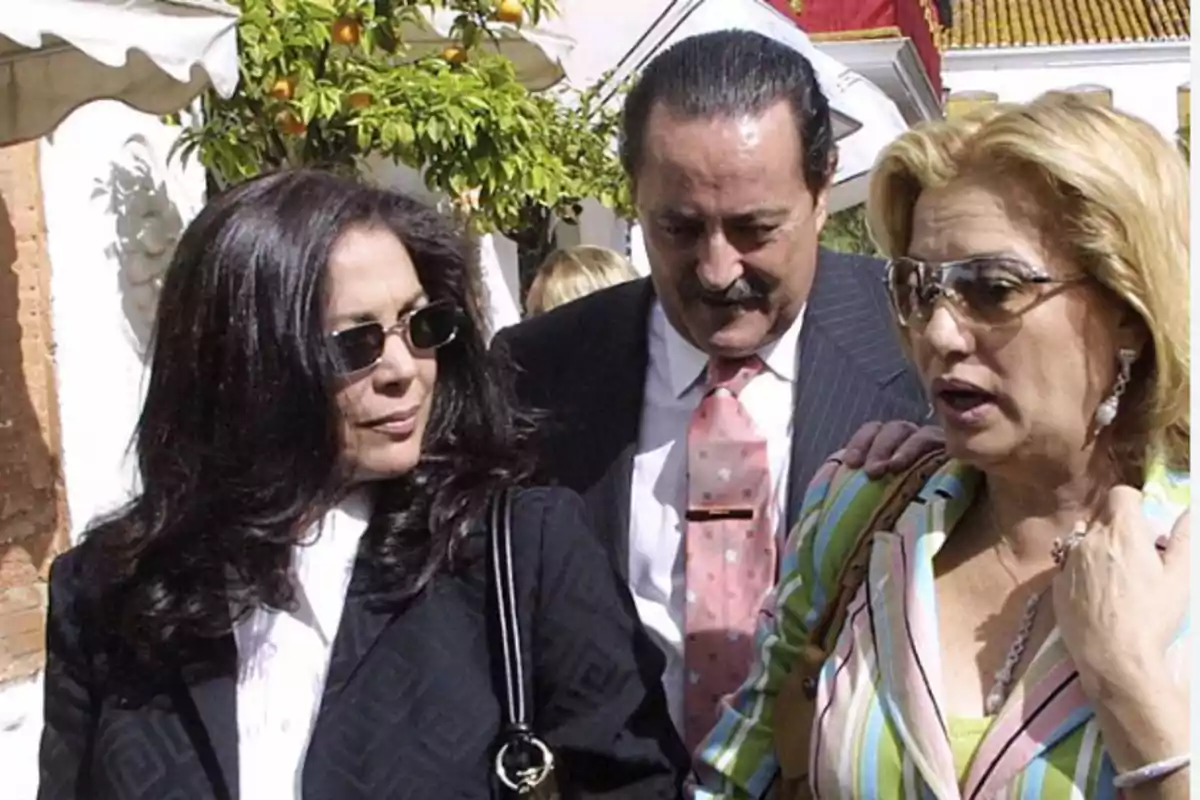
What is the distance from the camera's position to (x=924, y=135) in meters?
1.89

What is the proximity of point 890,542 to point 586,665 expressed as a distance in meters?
0.40

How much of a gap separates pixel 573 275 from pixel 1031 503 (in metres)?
2.83

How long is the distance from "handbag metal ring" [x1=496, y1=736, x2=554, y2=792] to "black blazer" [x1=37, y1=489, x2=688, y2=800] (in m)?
0.03

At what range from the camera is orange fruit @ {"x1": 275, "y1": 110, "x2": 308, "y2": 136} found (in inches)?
169

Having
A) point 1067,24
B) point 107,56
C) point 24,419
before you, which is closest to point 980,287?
point 107,56

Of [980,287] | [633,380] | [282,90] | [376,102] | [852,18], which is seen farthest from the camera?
[852,18]

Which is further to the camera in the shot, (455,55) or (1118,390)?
(455,55)

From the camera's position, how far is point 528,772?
1.89 meters

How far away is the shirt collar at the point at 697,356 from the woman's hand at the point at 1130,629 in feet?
3.01

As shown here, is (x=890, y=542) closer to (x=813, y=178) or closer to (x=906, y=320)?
(x=906, y=320)

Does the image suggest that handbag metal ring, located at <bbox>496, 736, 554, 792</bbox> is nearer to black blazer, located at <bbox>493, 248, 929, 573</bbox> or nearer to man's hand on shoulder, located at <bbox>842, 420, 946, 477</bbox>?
man's hand on shoulder, located at <bbox>842, 420, 946, 477</bbox>

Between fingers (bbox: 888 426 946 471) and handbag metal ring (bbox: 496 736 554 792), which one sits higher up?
fingers (bbox: 888 426 946 471)

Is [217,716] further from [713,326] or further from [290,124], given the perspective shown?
[290,124]

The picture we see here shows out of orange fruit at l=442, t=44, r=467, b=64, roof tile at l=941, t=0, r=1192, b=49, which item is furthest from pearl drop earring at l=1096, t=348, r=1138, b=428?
roof tile at l=941, t=0, r=1192, b=49
